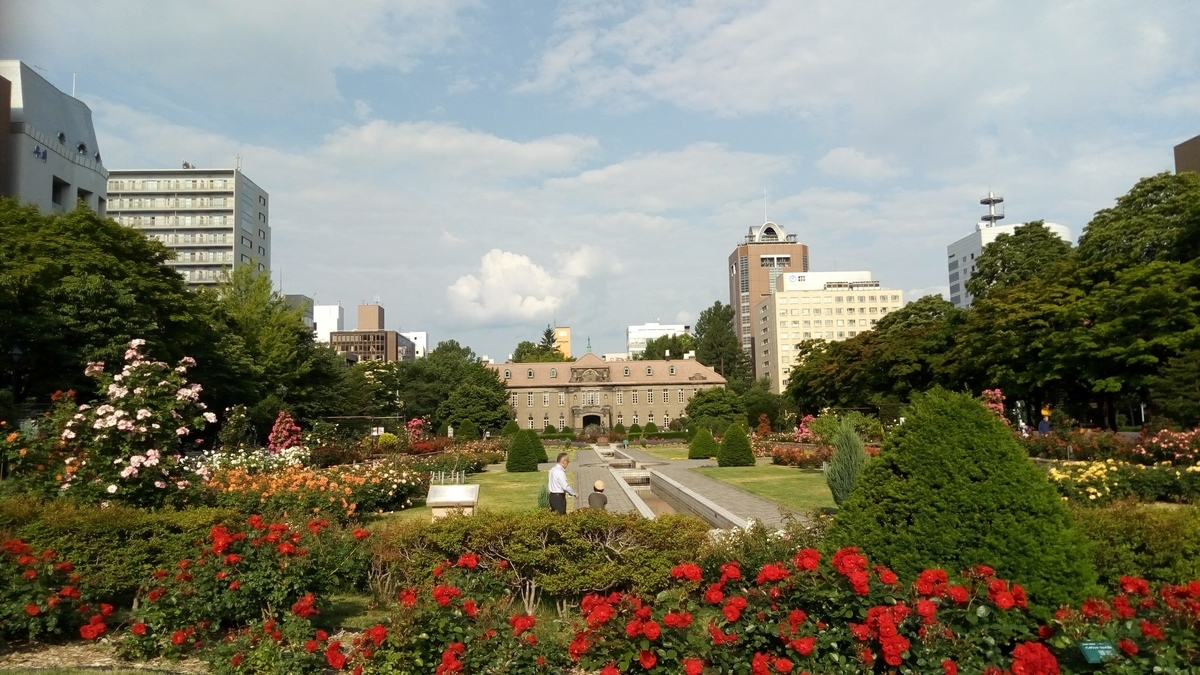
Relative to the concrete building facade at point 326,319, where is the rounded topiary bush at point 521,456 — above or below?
below

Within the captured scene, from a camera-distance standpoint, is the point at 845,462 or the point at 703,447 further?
the point at 703,447

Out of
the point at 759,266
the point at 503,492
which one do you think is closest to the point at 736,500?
the point at 503,492

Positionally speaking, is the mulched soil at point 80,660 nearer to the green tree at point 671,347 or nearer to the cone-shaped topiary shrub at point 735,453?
the cone-shaped topiary shrub at point 735,453

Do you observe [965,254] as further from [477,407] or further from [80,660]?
[80,660]

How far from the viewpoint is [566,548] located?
287 inches

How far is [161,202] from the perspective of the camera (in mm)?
79812

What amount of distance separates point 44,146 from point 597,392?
62784 mm

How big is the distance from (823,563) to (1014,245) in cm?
4578

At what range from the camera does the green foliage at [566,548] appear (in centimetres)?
708

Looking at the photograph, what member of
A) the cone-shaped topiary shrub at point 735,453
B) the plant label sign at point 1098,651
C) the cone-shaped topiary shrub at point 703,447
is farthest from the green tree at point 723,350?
the plant label sign at point 1098,651

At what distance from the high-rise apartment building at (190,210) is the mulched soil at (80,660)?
79567 millimetres

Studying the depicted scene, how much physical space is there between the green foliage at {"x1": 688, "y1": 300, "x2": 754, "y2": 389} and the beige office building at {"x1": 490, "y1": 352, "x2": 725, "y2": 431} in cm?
476

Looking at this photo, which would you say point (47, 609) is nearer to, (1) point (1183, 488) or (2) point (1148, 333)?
(1) point (1183, 488)

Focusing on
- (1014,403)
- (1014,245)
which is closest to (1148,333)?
(1014,403)
